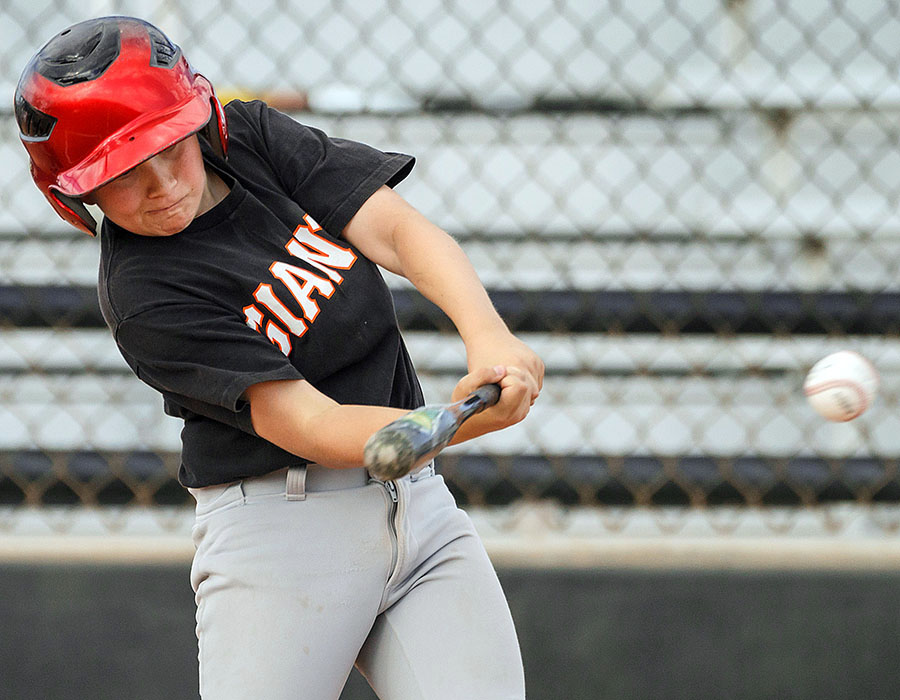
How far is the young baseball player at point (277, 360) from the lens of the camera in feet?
3.49

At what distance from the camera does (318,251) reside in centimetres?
120

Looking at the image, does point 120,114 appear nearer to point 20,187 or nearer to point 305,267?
point 305,267

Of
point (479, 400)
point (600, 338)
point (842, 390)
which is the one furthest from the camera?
point (600, 338)

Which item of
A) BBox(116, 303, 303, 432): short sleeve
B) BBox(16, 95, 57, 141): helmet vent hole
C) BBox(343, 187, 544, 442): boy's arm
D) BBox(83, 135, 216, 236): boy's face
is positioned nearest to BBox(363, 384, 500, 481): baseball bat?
BBox(343, 187, 544, 442): boy's arm

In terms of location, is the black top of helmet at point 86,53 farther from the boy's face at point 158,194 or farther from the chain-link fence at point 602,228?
the chain-link fence at point 602,228

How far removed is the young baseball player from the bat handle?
0.07 feet

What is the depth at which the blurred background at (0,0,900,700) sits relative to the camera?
6.18 feet

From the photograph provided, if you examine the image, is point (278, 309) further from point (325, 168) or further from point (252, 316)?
point (325, 168)

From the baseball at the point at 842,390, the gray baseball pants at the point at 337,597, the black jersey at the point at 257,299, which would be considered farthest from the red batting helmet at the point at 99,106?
the baseball at the point at 842,390

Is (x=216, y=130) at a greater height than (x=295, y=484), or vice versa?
(x=216, y=130)

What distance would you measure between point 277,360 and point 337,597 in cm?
24

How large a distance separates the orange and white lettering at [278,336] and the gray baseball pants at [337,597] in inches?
4.9

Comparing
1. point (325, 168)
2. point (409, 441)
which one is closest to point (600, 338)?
point (325, 168)

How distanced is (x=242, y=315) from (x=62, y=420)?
5.30ft
